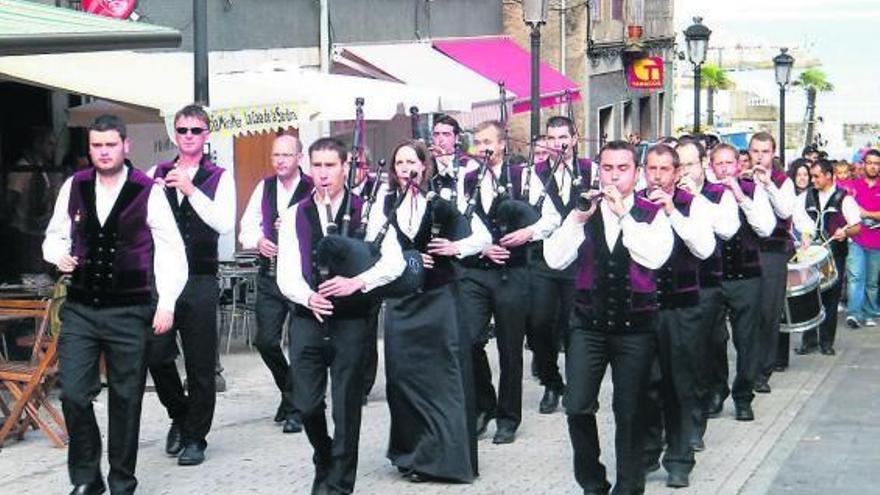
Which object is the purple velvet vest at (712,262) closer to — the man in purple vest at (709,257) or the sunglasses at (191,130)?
the man in purple vest at (709,257)

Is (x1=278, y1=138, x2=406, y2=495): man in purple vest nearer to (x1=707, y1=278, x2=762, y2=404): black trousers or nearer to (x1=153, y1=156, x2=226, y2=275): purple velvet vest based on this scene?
(x1=153, y1=156, x2=226, y2=275): purple velvet vest

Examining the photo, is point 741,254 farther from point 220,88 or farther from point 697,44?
point 697,44

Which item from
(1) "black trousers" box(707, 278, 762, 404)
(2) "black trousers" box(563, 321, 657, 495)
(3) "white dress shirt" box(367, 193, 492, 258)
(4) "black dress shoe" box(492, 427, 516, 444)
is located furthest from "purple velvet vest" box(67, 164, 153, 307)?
(1) "black trousers" box(707, 278, 762, 404)

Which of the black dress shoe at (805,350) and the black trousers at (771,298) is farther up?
the black trousers at (771,298)

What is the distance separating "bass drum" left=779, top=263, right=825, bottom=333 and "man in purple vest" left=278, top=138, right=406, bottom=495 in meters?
5.88

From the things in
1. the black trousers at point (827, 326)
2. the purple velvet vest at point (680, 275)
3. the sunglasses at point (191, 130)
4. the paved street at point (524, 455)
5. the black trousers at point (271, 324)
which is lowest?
the paved street at point (524, 455)

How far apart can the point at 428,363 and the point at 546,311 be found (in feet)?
7.75

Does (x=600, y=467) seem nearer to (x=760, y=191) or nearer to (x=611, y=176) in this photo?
(x=611, y=176)

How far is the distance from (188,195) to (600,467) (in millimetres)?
2927

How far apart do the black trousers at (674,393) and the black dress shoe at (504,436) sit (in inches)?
56.0

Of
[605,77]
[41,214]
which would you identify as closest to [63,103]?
[41,214]

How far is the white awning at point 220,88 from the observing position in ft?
42.7

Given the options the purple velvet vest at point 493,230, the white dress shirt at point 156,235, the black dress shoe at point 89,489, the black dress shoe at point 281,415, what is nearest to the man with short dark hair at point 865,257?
the purple velvet vest at point 493,230

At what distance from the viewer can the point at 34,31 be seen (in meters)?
9.62
